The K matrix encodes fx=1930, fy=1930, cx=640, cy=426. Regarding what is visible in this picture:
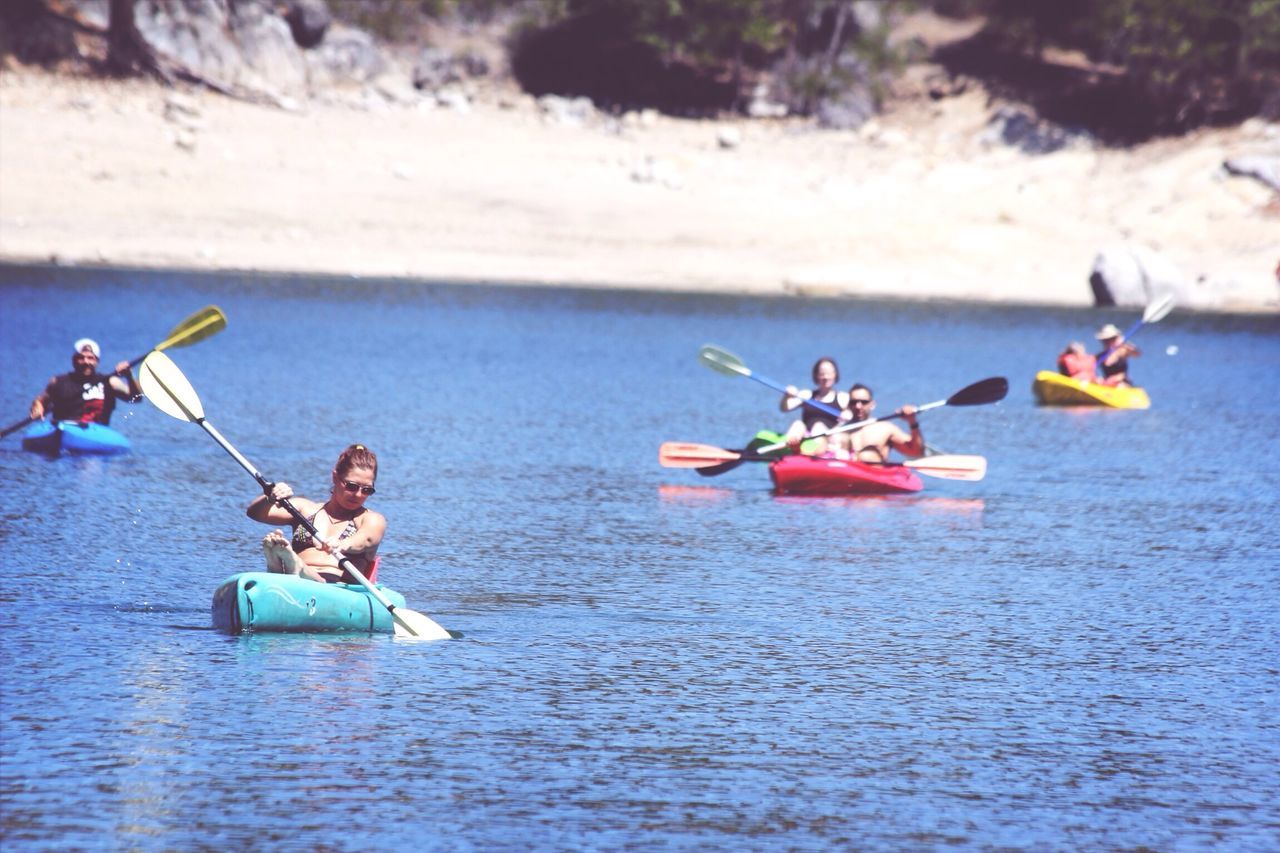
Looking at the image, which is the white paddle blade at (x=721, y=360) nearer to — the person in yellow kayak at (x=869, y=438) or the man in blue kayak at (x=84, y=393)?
the person in yellow kayak at (x=869, y=438)

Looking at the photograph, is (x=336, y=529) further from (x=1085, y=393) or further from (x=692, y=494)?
(x=1085, y=393)

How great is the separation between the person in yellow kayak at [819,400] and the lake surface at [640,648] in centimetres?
68

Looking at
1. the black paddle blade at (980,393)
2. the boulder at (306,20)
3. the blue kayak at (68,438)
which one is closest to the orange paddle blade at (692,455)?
the black paddle blade at (980,393)

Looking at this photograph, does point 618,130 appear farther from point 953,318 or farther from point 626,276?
point 953,318

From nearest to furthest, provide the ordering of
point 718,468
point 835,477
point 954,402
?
point 835,477
point 718,468
point 954,402

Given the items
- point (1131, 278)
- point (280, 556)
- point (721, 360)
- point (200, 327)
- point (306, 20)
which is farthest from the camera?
point (306, 20)

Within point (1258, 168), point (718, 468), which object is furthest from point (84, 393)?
point (1258, 168)

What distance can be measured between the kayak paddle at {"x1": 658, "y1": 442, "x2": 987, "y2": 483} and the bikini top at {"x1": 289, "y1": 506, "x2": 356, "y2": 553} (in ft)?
23.0

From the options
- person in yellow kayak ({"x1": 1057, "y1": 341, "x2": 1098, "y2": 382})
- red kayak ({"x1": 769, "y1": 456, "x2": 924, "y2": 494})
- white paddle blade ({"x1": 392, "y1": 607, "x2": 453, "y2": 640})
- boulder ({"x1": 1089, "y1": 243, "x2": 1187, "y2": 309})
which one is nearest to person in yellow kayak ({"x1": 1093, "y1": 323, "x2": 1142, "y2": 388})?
person in yellow kayak ({"x1": 1057, "y1": 341, "x2": 1098, "y2": 382})

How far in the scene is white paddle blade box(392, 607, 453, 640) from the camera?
35.5 feet

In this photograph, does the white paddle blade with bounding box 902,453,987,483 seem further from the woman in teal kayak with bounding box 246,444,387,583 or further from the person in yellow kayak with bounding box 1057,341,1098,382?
the person in yellow kayak with bounding box 1057,341,1098,382

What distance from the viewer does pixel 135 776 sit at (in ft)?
27.4

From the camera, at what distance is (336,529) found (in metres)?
10.9

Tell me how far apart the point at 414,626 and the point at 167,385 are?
2.51 m
